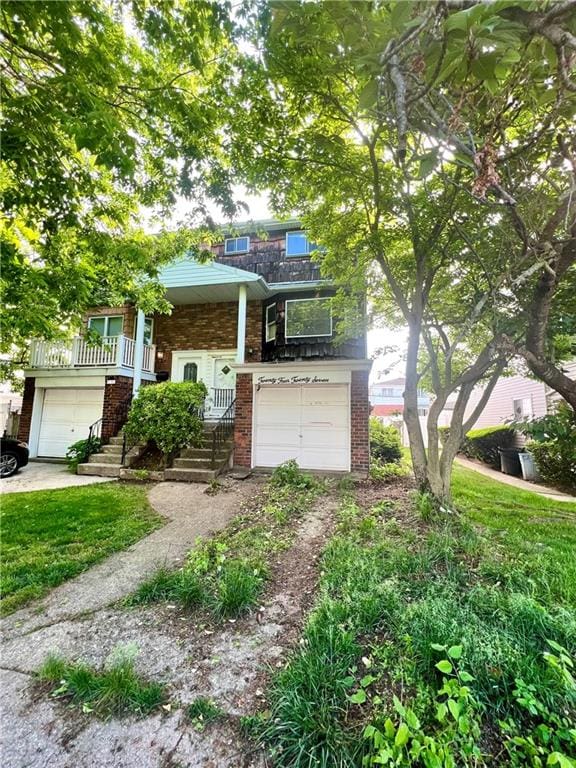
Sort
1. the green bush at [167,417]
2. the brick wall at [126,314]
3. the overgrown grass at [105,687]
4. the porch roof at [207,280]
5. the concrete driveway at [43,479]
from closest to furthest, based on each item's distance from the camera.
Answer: the overgrown grass at [105,687]
the concrete driveway at [43,479]
the green bush at [167,417]
the porch roof at [207,280]
the brick wall at [126,314]

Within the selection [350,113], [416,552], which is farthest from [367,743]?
[350,113]

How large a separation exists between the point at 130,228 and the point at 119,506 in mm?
4875

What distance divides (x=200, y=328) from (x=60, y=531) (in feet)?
26.2

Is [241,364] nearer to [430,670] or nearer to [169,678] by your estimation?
[169,678]

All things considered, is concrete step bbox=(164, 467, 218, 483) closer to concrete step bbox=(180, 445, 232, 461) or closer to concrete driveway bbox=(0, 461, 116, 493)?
concrete step bbox=(180, 445, 232, 461)

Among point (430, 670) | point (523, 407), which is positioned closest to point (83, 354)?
point (430, 670)

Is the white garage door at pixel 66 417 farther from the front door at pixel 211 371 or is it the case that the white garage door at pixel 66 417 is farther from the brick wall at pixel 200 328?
the front door at pixel 211 371

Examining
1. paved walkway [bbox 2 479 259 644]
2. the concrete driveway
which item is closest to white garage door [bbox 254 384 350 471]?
paved walkway [bbox 2 479 259 644]

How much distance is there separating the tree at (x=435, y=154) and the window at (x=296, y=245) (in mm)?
4493

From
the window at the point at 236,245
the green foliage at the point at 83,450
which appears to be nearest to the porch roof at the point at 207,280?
the window at the point at 236,245

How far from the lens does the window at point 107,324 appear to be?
480 inches

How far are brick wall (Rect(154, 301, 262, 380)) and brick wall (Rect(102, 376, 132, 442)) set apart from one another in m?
1.41

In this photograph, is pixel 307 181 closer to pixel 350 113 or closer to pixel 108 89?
pixel 350 113

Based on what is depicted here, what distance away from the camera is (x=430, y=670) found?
81.0 inches
